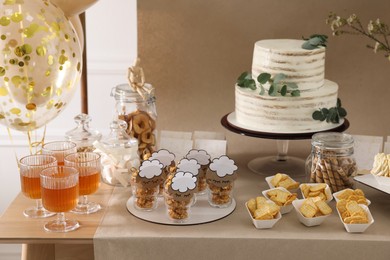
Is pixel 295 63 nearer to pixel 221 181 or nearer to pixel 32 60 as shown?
pixel 221 181

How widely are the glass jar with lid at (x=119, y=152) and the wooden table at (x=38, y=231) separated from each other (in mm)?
51

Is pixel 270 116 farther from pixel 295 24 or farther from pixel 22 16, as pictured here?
pixel 22 16

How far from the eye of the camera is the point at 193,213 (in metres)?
1.77

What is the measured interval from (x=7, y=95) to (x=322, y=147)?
82cm

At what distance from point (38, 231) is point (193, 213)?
15.2 inches

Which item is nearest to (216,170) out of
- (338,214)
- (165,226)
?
(165,226)

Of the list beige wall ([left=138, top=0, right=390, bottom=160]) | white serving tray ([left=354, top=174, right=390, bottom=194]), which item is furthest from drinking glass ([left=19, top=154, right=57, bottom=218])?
white serving tray ([left=354, top=174, right=390, bottom=194])

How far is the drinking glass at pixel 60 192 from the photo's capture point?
5.43 feet

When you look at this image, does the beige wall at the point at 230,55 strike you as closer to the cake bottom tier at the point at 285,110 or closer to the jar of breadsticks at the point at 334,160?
the cake bottom tier at the point at 285,110

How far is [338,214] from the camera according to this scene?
5.84 feet

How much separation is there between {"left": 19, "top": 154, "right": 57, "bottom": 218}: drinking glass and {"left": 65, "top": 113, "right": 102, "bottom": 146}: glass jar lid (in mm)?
231

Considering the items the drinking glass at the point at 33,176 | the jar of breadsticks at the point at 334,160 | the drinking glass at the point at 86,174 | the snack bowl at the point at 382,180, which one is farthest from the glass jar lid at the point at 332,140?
the drinking glass at the point at 33,176

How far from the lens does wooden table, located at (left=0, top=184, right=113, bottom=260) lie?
1.66 m

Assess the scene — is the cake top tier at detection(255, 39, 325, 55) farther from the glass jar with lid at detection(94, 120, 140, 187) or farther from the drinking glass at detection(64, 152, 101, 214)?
the drinking glass at detection(64, 152, 101, 214)
